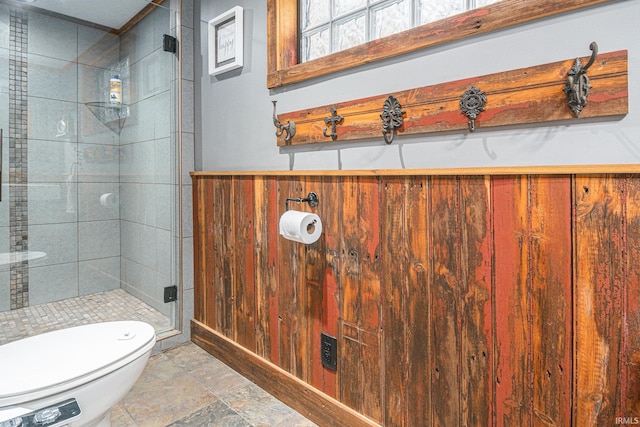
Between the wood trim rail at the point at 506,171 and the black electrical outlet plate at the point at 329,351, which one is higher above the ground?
the wood trim rail at the point at 506,171

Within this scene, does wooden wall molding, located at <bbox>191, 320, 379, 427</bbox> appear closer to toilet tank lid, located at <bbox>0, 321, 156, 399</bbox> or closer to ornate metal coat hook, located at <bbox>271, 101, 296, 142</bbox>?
toilet tank lid, located at <bbox>0, 321, 156, 399</bbox>

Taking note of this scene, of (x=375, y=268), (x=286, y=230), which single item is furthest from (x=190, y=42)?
→ (x=375, y=268)

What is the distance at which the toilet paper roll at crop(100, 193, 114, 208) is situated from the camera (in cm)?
209

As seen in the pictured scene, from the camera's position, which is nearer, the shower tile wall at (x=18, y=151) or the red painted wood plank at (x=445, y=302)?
the red painted wood plank at (x=445, y=302)

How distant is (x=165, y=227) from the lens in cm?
229

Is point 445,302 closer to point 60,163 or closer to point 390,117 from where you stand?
point 390,117

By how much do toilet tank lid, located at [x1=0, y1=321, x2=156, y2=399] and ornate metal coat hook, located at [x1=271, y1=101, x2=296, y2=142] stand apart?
103 cm

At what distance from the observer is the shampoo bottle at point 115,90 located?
2102 millimetres

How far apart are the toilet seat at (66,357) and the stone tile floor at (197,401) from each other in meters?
0.48

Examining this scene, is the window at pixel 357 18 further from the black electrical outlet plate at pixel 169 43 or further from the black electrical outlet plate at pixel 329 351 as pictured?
the black electrical outlet plate at pixel 329 351

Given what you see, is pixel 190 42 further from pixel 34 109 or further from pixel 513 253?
pixel 513 253

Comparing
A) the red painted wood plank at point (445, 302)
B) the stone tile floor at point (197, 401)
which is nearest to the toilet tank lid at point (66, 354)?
the stone tile floor at point (197, 401)

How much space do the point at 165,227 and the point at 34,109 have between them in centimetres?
91

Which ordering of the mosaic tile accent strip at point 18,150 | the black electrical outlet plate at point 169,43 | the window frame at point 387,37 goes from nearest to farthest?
the window frame at point 387,37 < the mosaic tile accent strip at point 18,150 < the black electrical outlet plate at point 169,43
